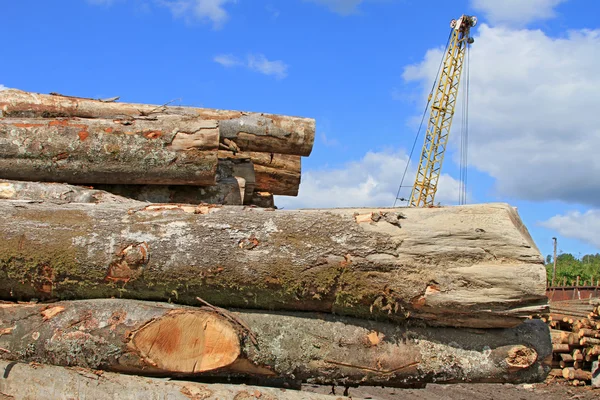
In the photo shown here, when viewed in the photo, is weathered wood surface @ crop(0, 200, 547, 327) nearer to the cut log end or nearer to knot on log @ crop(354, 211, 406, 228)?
knot on log @ crop(354, 211, 406, 228)

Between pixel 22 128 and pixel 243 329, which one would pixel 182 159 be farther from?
pixel 243 329

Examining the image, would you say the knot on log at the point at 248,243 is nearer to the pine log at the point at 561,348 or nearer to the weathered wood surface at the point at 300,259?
the weathered wood surface at the point at 300,259

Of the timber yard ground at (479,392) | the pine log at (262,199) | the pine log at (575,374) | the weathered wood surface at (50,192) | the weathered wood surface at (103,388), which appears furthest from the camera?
the pine log at (575,374)

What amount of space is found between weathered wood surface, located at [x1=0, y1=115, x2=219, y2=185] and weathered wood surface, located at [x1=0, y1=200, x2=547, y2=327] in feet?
4.35

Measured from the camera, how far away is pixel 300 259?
145 inches

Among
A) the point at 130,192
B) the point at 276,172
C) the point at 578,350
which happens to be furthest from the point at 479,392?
the point at 130,192

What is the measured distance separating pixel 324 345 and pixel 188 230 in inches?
47.2

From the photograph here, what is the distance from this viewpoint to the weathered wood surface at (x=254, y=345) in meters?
3.65

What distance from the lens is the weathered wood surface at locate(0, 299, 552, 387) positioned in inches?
144

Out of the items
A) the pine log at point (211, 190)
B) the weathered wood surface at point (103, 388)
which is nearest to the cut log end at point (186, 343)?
the weathered wood surface at point (103, 388)

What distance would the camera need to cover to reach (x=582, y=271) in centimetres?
3488

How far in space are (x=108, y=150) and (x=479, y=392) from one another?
7390mm

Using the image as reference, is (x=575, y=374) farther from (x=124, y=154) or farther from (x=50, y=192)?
(x=50, y=192)

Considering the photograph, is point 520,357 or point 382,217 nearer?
point 382,217
